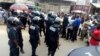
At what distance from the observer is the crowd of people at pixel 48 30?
8.59m

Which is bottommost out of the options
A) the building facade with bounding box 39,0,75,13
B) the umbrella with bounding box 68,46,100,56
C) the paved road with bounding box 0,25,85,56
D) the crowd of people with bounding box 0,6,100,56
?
the building facade with bounding box 39,0,75,13

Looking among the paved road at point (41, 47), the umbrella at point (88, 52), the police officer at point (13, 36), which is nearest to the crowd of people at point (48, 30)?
the police officer at point (13, 36)

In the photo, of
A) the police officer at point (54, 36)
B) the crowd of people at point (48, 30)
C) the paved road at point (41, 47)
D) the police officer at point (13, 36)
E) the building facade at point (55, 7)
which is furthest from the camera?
the building facade at point (55, 7)

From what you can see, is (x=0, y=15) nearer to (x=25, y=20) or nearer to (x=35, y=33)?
(x=25, y=20)

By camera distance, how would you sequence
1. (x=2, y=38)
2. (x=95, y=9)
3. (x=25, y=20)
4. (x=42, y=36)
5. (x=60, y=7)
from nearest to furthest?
(x=2, y=38)
(x=42, y=36)
(x=25, y=20)
(x=60, y=7)
(x=95, y=9)

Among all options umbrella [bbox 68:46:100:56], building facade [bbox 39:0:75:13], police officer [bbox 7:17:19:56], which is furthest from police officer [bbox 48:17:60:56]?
building facade [bbox 39:0:75:13]

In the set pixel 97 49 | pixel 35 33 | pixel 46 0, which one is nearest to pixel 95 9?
pixel 46 0

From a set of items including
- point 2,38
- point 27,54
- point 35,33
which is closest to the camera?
A: point 35,33

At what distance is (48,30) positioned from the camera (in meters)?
10.7

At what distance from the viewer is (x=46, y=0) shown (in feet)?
104

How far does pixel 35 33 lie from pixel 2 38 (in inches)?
140

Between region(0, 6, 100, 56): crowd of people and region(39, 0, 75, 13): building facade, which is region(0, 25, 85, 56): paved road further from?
→ region(39, 0, 75, 13): building facade

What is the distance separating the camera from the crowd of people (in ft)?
28.2

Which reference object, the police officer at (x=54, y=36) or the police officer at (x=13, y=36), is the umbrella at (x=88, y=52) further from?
the police officer at (x=54, y=36)
